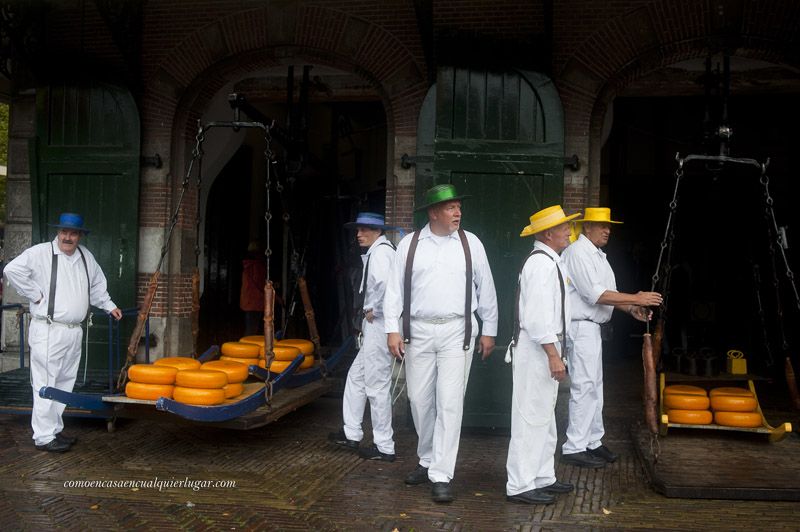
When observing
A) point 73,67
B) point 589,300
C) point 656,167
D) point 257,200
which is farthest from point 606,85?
point 257,200

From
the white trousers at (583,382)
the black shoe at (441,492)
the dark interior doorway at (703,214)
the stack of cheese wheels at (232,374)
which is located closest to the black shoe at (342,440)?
the stack of cheese wheels at (232,374)

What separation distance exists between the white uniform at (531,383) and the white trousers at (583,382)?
1075mm

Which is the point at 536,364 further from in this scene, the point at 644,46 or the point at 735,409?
the point at 644,46

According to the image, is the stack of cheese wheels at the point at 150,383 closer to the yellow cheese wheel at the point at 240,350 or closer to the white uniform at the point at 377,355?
the yellow cheese wheel at the point at 240,350

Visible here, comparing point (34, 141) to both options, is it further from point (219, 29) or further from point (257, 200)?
point (257, 200)

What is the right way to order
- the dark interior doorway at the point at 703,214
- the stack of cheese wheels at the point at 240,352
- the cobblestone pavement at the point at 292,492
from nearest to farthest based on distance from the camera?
the cobblestone pavement at the point at 292,492, the stack of cheese wheels at the point at 240,352, the dark interior doorway at the point at 703,214

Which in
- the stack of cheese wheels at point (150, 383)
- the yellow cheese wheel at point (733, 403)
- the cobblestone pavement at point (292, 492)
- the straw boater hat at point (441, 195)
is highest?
the straw boater hat at point (441, 195)

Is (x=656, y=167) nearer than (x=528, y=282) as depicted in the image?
No

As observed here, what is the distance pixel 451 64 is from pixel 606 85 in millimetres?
1790

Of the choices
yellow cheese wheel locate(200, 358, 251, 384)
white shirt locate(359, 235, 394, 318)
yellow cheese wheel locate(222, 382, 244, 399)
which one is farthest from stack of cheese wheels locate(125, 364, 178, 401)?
white shirt locate(359, 235, 394, 318)

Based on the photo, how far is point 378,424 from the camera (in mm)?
6484

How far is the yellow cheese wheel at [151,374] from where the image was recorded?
5934mm

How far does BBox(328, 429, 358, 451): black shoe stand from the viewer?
265 inches

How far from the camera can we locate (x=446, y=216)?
5.40m
